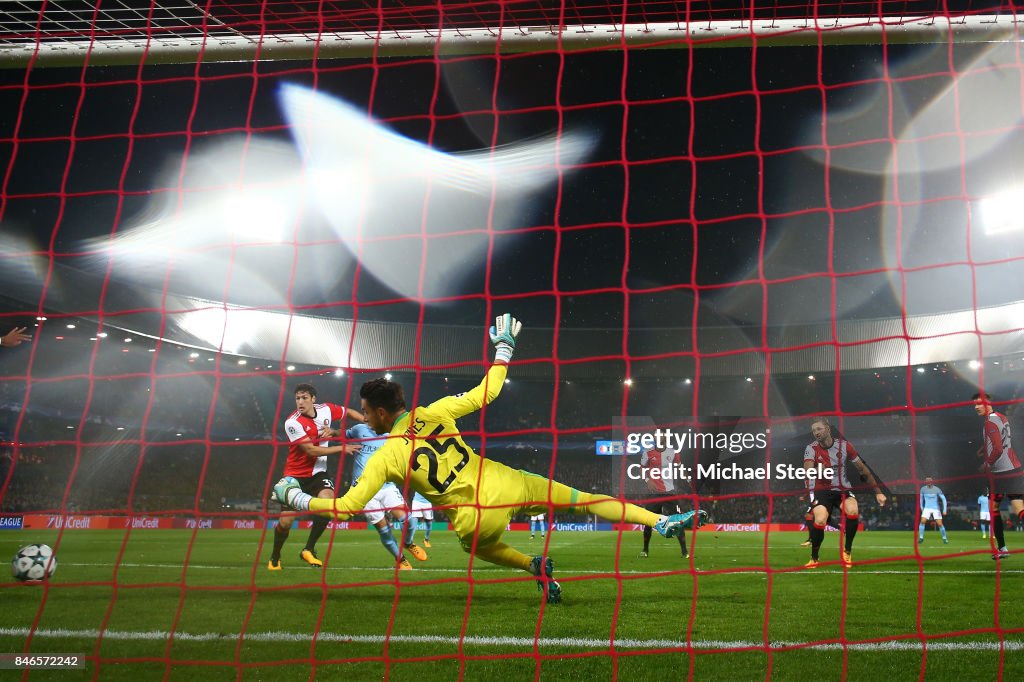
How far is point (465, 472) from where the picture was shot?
5.00 metres

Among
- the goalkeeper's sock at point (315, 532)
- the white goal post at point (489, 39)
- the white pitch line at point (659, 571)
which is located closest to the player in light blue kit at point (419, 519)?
the white pitch line at point (659, 571)

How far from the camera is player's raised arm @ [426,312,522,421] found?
16.0 ft

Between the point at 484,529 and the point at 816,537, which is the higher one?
the point at 816,537

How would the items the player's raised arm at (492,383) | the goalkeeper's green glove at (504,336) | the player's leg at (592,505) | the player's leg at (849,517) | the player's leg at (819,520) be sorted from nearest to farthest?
the player's raised arm at (492,383), the goalkeeper's green glove at (504,336), the player's leg at (592,505), the player's leg at (819,520), the player's leg at (849,517)

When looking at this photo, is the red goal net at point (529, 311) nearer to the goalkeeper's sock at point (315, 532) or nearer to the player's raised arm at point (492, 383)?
the player's raised arm at point (492, 383)

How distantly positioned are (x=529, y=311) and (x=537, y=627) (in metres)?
29.5

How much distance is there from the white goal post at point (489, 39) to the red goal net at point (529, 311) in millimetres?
24

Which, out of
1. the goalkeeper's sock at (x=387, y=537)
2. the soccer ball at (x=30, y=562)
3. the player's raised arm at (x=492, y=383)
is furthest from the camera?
the goalkeeper's sock at (x=387, y=537)

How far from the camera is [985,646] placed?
14.7 feet

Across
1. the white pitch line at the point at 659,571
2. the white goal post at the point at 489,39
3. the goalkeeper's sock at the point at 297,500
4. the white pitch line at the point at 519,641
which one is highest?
the white goal post at the point at 489,39

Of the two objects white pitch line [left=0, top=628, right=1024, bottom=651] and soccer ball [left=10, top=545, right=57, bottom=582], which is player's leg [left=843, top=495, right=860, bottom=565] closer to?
white pitch line [left=0, top=628, right=1024, bottom=651]

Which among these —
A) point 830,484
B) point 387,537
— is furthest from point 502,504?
point 830,484

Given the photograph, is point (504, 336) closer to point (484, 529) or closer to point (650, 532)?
point (484, 529)

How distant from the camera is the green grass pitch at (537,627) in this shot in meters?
3.99
